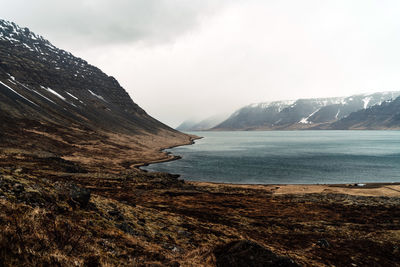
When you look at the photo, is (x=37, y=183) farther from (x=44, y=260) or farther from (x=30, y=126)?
(x=30, y=126)

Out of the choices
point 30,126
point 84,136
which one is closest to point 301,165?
point 84,136

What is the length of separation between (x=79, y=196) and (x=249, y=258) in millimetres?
11217

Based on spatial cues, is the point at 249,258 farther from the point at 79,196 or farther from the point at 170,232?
the point at 79,196

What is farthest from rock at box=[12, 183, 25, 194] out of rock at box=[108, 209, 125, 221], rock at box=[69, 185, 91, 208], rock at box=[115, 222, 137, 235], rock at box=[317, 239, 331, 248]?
rock at box=[317, 239, 331, 248]

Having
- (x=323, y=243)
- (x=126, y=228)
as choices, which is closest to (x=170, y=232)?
(x=126, y=228)

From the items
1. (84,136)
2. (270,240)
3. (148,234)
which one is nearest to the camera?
(148,234)

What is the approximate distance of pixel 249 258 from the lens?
415 inches

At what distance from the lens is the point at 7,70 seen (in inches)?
6811

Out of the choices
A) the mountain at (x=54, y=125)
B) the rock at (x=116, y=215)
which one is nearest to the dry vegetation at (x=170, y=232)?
the rock at (x=116, y=215)

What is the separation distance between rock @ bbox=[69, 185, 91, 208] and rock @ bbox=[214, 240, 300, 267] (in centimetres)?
936

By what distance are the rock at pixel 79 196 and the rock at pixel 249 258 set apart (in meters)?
9.36

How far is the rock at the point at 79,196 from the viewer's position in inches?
584

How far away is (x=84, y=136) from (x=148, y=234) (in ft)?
414

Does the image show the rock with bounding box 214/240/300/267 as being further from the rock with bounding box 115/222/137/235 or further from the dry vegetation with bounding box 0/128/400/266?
the rock with bounding box 115/222/137/235
